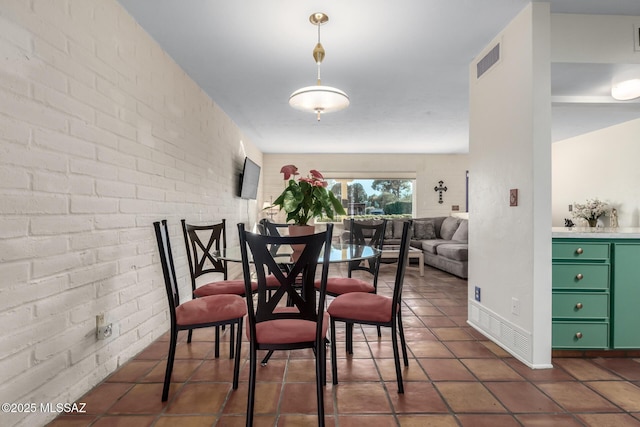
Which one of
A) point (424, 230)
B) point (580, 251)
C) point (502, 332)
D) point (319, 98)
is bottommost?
point (502, 332)

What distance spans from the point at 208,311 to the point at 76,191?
0.93m

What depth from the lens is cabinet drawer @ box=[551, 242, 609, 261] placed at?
7.75 ft

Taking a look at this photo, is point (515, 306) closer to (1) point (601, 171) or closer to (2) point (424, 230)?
(1) point (601, 171)

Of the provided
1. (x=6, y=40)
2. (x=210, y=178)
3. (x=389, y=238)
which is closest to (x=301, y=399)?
(x=6, y=40)

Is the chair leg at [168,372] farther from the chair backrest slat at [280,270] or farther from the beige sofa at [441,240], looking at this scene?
the beige sofa at [441,240]

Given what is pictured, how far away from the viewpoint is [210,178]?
411 centimetres

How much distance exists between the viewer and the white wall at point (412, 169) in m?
7.92

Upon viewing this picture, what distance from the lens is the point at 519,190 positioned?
7.72 feet

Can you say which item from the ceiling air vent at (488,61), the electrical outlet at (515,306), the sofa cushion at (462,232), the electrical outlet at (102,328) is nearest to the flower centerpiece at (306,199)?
the electrical outlet at (102,328)

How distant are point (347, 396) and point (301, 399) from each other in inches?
9.8

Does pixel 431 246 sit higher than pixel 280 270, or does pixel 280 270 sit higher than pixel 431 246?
pixel 280 270

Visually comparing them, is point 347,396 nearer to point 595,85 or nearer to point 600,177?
point 595,85

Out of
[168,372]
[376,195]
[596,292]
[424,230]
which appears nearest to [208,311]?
[168,372]

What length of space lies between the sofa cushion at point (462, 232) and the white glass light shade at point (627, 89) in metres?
3.74
